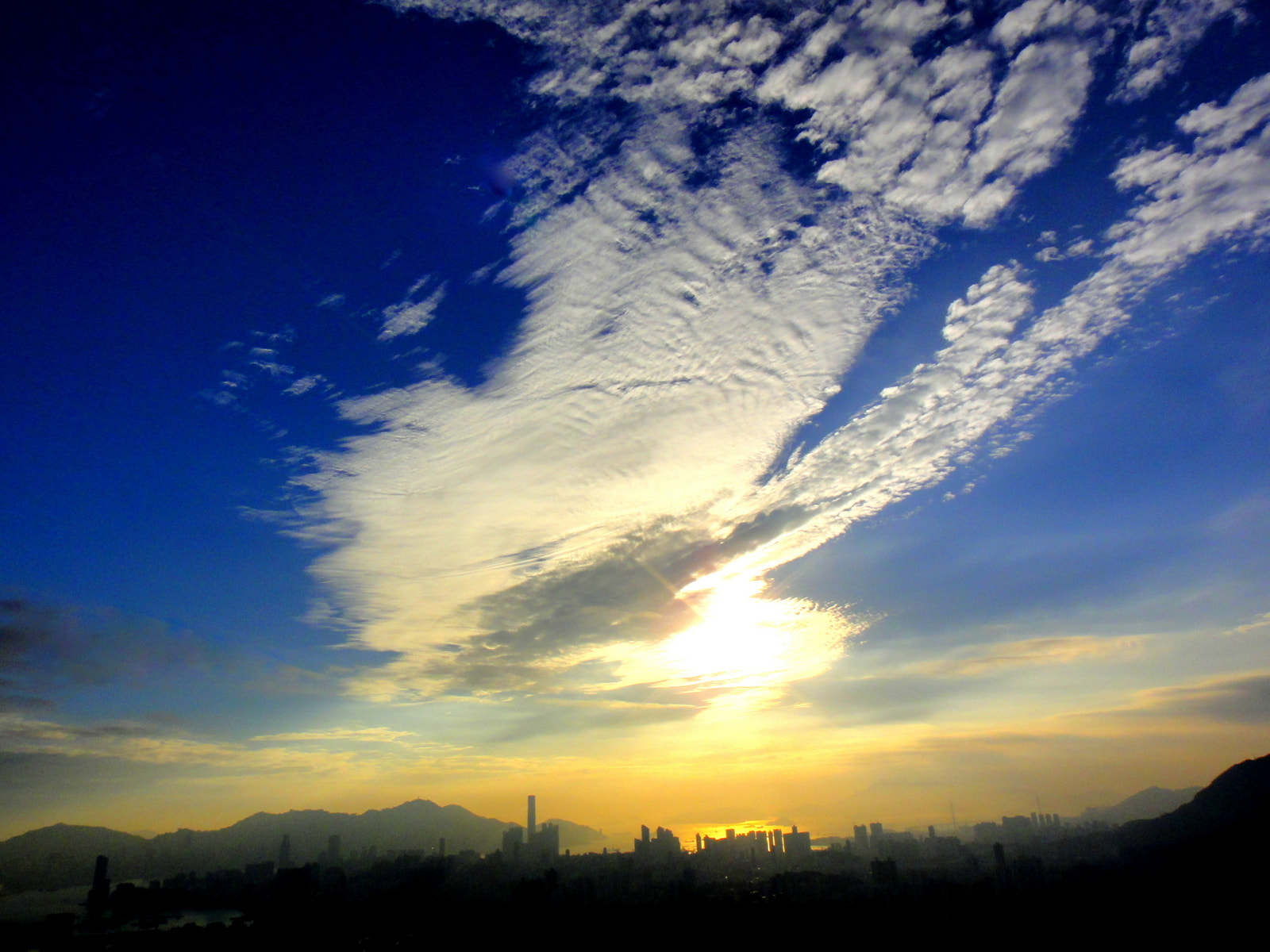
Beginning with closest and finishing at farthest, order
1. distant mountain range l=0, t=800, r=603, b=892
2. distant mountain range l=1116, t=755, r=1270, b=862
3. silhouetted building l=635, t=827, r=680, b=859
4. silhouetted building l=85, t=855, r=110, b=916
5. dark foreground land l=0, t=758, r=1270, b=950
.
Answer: dark foreground land l=0, t=758, r=1270, b=950
distant mountain range l=1116, t=755, r=1270, b=862
silhouetted building l=85, t=855, r=110, b=916
distant mountain range l=0, t=800, r=603, b=892
silhouetted building l=635, t=827, r=680, b=859

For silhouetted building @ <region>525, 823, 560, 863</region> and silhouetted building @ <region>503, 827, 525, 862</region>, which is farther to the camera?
silhouetted building @ <region>525, 823, 560, 863</region>

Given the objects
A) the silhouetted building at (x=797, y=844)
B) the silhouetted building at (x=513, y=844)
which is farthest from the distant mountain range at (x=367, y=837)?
the silhouetted building at (x=797, y=844)

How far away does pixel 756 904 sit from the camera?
48625 mm

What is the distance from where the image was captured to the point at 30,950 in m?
36.1

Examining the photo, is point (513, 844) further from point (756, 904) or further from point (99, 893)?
point (756, 904)

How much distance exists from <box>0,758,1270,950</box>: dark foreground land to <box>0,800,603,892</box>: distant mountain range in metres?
33.2

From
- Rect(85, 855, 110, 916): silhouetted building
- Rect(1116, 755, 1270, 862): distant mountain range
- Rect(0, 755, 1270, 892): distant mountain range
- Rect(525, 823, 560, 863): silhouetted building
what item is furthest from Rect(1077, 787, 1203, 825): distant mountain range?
Rect(85, 855, 110, 916): silhouetted building

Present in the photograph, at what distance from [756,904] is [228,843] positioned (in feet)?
411

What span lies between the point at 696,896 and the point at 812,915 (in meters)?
12.7

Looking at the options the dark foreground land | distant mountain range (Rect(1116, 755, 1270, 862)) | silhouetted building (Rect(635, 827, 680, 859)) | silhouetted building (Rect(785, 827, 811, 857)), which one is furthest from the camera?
silhouetted building (Rect(785, 827, 811, 857))

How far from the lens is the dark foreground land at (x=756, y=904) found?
3791cm

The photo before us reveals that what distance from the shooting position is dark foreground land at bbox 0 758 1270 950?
124 feet

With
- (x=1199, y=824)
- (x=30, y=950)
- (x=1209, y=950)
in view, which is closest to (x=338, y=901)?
(x=30, y=950)

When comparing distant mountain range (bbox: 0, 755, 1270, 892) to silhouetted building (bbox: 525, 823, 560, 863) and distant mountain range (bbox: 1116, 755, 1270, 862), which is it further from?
silhouetted building (bbox: 525, 823, 560, 863)
